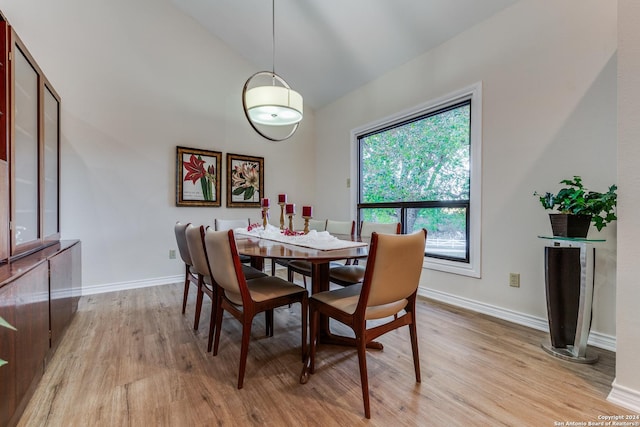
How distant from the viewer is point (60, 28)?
3170 mm

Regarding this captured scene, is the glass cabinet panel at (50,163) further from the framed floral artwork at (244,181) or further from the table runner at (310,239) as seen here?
the framed floral artwork at (244,181)

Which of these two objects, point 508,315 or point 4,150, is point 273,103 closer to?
point 4,150

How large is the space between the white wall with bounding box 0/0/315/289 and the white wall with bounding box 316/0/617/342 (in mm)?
2976

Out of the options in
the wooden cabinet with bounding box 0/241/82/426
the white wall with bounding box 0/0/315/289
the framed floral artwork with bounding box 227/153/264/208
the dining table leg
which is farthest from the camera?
the framed floral artwork with bounding box 227/153/264/208

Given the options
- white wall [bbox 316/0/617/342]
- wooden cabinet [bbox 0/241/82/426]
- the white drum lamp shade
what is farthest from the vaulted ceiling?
wooden cabinet [bbox 0/241/82/426]

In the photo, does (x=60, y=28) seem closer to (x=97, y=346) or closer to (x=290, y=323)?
(x=97, y=346)

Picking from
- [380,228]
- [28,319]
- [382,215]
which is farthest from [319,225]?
[28,319]

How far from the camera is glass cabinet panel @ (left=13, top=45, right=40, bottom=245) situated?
70.0 inches

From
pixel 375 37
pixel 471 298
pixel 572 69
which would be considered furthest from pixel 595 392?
pixel 375 37

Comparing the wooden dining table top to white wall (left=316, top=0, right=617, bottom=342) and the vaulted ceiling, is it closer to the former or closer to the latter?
white wall (left=316, top=0, right=617, bottom=342)

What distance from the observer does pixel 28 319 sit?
141 centimetres

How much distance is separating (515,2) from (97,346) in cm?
Result: 421

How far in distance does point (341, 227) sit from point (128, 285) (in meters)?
2.69

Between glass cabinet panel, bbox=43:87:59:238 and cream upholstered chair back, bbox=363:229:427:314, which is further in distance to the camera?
glass cabinet panel, bbox=43:87:59:238
